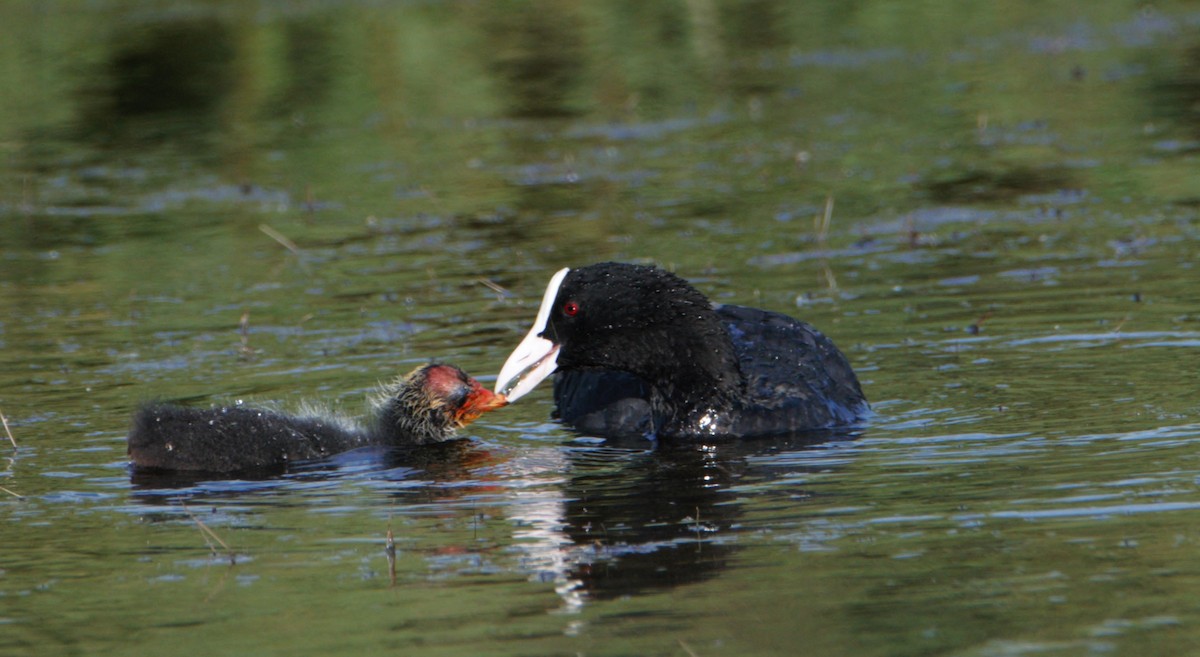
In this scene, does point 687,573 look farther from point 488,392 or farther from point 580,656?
point 488,392

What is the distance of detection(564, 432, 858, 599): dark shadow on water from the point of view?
5.98m

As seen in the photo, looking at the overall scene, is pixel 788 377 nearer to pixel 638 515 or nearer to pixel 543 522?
pixel 638 515

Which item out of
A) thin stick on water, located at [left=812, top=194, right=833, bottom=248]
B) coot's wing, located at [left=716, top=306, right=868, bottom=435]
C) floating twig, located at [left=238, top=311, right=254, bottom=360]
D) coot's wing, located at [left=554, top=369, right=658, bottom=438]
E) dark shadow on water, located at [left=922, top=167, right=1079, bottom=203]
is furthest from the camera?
dark shadow on water, located at [left=922, top=167, right=1079, bottom=203]

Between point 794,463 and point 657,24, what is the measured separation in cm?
1705

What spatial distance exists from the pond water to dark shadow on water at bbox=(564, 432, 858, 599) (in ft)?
0.09

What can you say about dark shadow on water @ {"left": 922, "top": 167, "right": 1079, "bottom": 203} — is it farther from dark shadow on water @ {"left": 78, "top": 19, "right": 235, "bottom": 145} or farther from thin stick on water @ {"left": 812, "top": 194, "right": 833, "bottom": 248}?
dark shadow on water @ {"left": 78, "top": 19, "right": 235, "bottom": 145}

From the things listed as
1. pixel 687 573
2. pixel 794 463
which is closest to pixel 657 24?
pixel 794 463

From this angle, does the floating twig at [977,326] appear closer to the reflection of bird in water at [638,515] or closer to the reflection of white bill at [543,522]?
the reflection of bird in water at [638,515]

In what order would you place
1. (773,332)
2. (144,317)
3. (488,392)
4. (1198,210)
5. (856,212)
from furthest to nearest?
(856,212), (1198,210), (144,317), (773,332), (488,392)

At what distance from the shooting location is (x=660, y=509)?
22.9 feet

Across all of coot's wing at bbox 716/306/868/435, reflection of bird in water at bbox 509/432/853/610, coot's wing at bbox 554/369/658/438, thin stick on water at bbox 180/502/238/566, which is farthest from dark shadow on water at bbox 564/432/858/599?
thin stick on water at bbox 180/502/238/566

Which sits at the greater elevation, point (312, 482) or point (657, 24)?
point (657, 24)

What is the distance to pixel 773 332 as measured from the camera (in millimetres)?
9180

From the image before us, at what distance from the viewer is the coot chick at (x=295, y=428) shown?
8.05 meters
